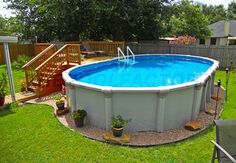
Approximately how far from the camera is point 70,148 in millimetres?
4660

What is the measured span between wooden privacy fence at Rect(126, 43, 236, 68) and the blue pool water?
2.08 meters

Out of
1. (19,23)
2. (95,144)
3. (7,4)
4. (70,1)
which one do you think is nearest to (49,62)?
(95,144)

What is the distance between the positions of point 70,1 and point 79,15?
1547 millimetres

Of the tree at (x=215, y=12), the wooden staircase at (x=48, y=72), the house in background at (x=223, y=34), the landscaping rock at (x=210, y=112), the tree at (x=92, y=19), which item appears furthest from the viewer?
the tree at (x=215, y=12)

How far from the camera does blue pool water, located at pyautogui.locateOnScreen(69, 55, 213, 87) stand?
8406mm

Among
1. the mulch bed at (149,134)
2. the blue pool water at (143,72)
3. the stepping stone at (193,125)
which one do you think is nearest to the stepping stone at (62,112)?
the mulch bed at (149,134)

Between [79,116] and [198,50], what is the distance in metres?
13.0

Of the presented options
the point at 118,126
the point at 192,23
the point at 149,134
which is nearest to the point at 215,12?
the point at 192,23

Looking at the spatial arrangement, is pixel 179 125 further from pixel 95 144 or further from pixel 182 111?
pixel 95 144

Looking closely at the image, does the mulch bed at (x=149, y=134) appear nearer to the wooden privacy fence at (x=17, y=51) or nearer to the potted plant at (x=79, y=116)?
the potted plant at (x=79, y=116)

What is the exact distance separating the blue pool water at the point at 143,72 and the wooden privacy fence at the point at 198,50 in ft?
6.83

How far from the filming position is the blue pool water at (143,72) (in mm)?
8406

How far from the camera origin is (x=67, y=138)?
200 inches

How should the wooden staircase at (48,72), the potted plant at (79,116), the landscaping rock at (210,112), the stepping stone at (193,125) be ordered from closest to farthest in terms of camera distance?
1. the stepping stone at (193,125)
2. the potted plant at (79,116)
3. the landscaping rock at (210,112)
4. the wooden staircase at (48,72)
